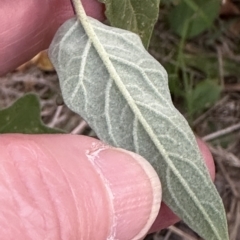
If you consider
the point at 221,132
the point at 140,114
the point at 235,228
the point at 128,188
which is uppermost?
the point at 140,114

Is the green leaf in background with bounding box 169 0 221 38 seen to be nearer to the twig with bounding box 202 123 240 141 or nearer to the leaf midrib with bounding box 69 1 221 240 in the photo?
the twig with bounding box 202 123 240 141

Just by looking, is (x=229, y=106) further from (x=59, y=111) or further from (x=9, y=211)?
(x=9, y=211)

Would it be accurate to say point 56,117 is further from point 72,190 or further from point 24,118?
point 72,190

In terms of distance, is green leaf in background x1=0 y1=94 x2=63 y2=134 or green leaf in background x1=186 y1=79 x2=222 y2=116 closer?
green leaf in background x1=0 y1=94 x2=63 y2=134

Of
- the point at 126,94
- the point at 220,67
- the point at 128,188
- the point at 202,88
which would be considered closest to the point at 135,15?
the point at 126,94

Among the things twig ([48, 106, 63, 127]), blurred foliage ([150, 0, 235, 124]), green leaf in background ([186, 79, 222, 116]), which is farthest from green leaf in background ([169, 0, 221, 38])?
twig ([48, 106, 63, 127])
